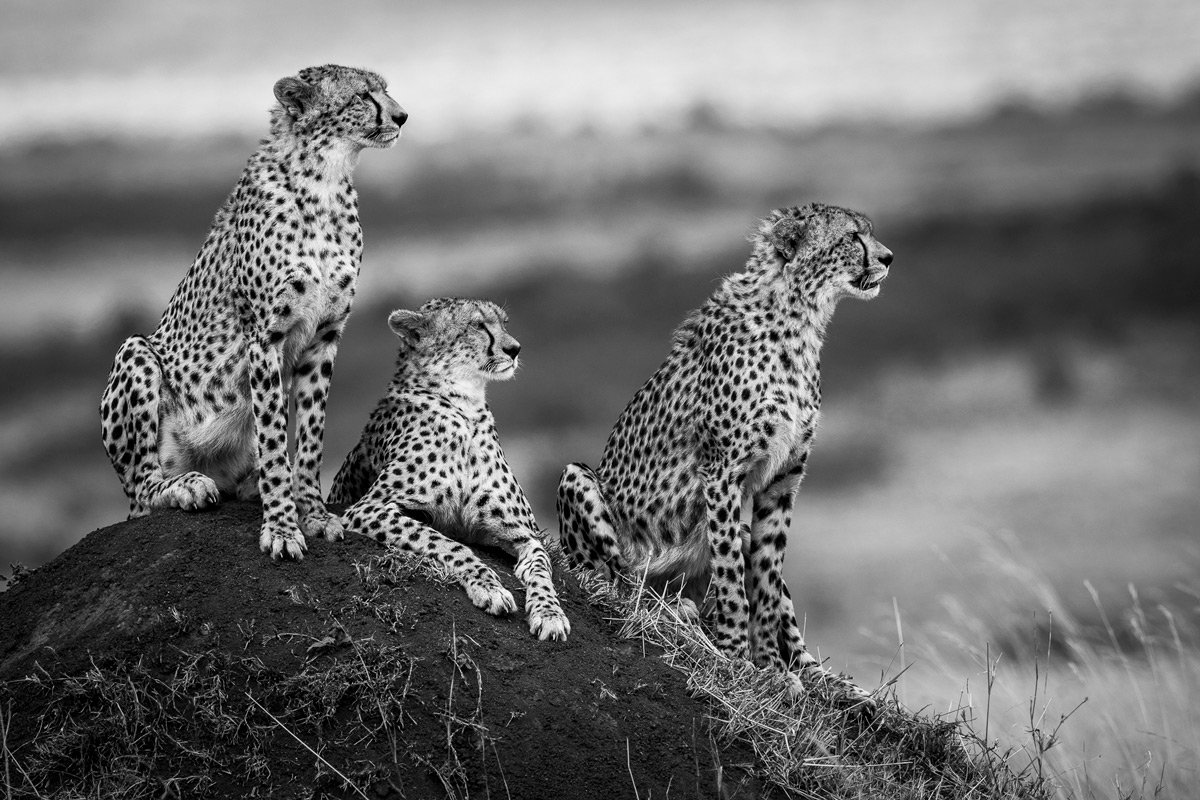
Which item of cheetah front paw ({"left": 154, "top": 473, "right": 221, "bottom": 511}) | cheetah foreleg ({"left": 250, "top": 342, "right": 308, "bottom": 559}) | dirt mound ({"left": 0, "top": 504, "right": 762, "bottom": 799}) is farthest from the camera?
cheetah front paw ({"left": 154, "top": 473, "right": 221, "bottom": 511})

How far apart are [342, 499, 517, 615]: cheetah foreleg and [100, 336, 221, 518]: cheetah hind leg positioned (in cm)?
64

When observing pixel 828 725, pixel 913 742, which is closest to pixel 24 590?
pixel 828 725

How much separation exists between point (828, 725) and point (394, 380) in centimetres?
247

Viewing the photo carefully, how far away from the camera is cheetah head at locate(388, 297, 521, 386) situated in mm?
6105

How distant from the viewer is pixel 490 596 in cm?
532

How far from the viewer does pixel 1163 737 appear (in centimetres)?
674

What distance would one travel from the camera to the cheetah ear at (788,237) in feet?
20.2

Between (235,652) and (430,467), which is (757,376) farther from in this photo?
(235,652)

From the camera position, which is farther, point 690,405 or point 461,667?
point 690,405

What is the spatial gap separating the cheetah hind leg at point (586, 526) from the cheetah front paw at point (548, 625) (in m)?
0.90

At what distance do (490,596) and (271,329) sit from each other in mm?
1405

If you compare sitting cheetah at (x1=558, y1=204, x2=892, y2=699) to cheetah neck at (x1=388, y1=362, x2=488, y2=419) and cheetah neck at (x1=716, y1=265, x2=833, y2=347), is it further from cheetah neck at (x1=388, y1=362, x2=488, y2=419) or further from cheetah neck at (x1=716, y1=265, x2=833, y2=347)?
cheetah neck at (x1=388, y1=362, x2=488, y2=419)

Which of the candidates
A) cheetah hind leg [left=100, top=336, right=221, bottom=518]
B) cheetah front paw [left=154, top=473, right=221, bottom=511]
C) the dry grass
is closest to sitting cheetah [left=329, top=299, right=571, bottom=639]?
the dry grass

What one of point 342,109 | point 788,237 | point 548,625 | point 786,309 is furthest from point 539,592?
point 342,109
